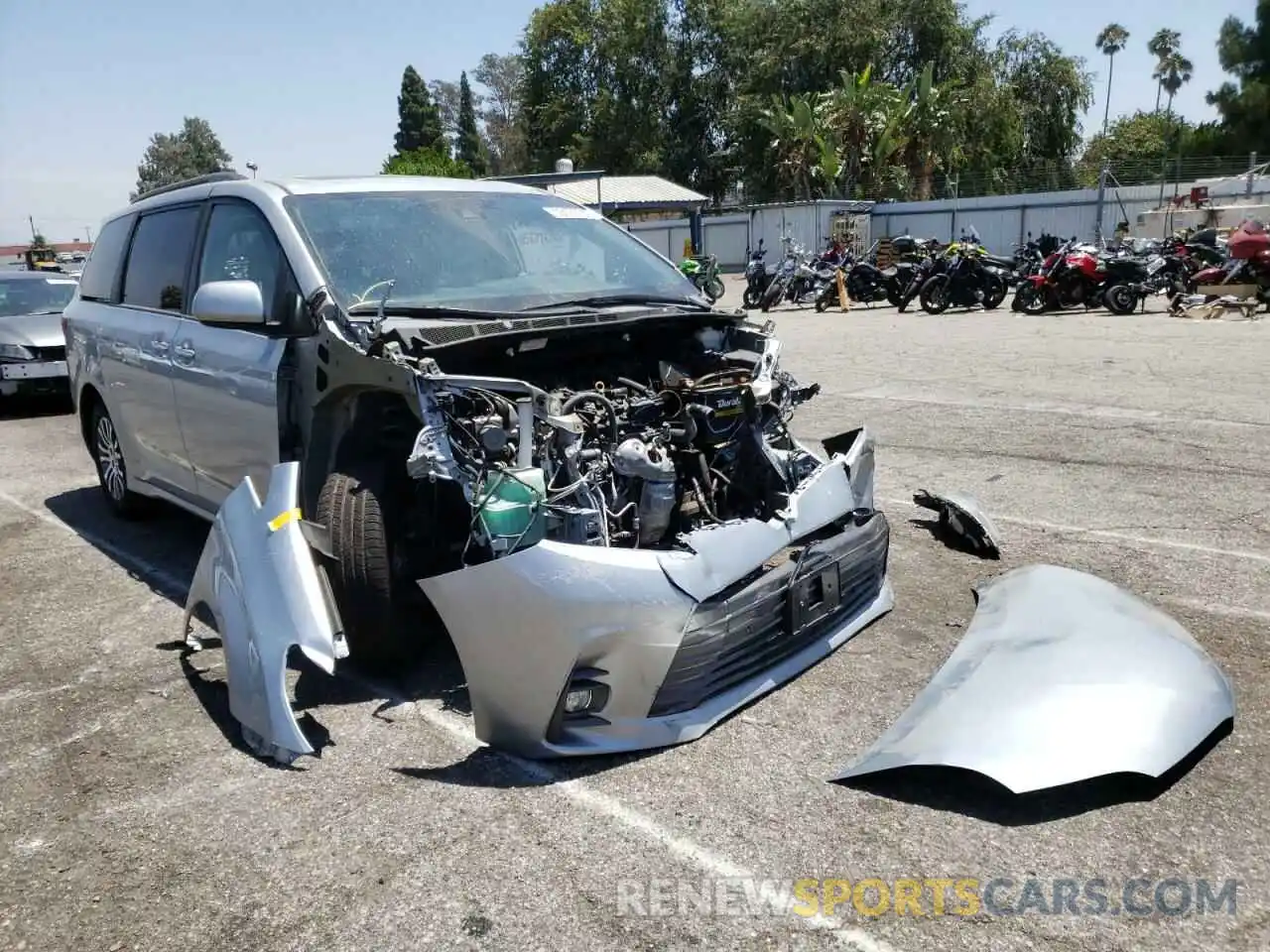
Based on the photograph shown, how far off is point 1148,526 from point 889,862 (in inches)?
144

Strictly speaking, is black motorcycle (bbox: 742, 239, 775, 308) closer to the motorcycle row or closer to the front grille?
the motorcycle row

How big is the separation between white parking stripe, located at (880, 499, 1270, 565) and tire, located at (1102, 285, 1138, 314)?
42.5 feet

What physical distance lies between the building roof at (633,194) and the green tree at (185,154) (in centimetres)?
6297

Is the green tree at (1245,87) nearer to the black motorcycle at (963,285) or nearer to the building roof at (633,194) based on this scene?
the building roof at (633,194)

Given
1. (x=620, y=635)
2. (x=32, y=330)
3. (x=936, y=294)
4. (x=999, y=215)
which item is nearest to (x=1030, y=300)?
(x=936, y=294)

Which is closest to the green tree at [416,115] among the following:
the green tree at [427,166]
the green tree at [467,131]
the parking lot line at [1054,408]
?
the green tree at [467,131]

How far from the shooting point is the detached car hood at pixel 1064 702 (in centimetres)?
295

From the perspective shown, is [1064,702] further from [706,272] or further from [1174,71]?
[1174,71]

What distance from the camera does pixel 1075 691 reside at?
10.5 feet

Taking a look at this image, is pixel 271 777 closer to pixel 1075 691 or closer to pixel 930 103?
pixel 1075 691

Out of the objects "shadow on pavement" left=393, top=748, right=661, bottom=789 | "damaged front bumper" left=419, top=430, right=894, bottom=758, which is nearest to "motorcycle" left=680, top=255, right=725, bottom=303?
"damaged front bumper" left=419, top=430, right=894, bottom=758

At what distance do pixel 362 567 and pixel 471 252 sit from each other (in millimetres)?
1621

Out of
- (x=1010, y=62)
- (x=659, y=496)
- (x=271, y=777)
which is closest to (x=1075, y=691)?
(x=659, y=496)

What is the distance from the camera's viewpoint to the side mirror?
4.02 metres
